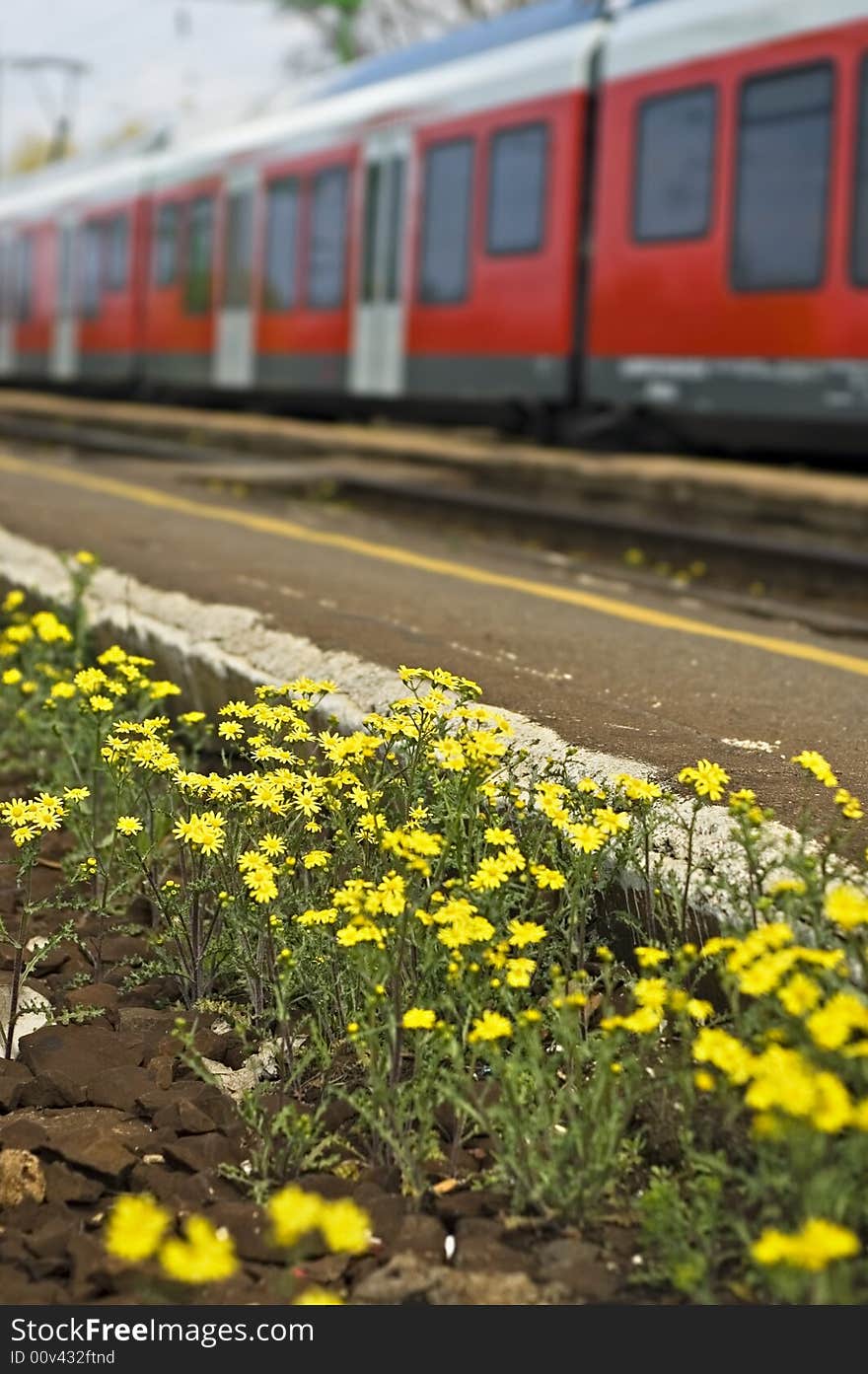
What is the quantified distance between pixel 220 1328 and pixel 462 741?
1.24 metres

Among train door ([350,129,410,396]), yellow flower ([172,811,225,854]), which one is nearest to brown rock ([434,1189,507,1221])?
yellow flower ([172,811,225,854])

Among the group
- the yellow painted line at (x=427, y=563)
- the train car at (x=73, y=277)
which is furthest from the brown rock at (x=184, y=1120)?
the train car at (x=73, y=277)

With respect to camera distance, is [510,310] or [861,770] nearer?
[861,770]

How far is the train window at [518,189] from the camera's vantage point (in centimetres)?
1220

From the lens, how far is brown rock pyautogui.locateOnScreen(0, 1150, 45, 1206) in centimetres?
225

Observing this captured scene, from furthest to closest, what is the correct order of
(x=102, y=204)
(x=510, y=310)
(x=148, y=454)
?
1. (x=102, y=204)
2. (x=148, y=454)
3. (x=510, y=310)

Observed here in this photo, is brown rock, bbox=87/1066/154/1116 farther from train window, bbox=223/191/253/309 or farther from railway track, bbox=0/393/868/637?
train window, bbox=223/191/253/309

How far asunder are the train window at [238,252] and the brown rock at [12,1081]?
15198 millimetres

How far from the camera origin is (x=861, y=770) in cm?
331

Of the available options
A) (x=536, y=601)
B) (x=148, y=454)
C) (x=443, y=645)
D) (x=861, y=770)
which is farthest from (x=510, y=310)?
(x=861, y=770)

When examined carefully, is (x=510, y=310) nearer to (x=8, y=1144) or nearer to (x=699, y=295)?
(x=699, y=295)

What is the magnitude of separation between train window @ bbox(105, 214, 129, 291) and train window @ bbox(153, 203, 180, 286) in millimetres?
1157

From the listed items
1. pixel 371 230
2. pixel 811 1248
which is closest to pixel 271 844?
pixel 811 1248

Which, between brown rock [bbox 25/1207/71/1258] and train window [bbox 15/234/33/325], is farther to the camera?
train window [bbox 15/234/33/325]
